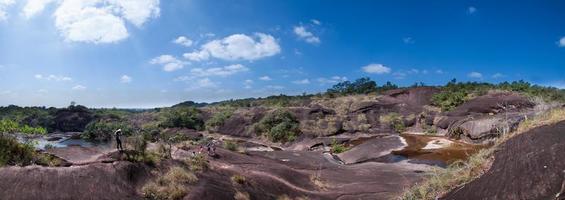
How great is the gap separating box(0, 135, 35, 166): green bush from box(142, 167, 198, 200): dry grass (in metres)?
3.98

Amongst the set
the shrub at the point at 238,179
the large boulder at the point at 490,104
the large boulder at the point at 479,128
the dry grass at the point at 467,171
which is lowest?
the shrub at the point at 238,179

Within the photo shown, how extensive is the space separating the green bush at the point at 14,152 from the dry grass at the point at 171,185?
3.98 m

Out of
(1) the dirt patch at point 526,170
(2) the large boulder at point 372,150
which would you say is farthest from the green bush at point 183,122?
(1) the dirt patch at point 526,170

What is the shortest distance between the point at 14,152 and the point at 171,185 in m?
5.36

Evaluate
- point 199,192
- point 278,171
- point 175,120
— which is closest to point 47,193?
point 199,192

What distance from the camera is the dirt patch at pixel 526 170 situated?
1108cm

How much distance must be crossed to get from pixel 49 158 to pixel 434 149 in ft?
109

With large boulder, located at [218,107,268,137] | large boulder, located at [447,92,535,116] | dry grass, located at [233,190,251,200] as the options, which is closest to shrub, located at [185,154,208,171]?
dry grass, located at [233,190,251,200]

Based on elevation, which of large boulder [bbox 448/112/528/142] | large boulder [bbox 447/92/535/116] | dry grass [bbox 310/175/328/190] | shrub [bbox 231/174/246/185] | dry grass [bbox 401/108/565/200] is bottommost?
dry grass [bbox 310/175/328/190]

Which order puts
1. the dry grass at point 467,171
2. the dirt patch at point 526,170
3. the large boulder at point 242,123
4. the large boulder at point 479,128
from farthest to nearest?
the large boulder at point 242,123, the large boulder at point 479,128, the dry grass at point 467,171, the dirt patch at point 526,170

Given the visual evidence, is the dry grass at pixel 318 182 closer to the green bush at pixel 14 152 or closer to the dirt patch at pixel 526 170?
the dirt patch at pixel 526 170

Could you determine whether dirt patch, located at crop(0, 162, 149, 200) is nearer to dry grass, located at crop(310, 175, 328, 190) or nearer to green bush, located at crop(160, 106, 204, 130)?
dry grass, located at crop(310, 175, 328, 190)

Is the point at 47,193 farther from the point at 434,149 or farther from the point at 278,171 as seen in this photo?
the point at 434,149

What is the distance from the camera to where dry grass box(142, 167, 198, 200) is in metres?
17.1
